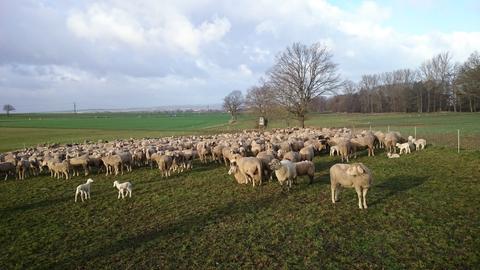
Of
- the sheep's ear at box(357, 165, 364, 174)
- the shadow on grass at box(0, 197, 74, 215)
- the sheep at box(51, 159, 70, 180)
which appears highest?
the sheep's ear at box(357, 165, 364, 174)

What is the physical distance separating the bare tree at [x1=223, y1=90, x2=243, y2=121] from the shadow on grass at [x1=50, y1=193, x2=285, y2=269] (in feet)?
252

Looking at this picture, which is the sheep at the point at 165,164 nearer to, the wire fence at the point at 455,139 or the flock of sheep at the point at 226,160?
the flock of sheep at the point at 226,160

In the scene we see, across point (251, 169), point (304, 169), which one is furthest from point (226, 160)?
point (304, 169)

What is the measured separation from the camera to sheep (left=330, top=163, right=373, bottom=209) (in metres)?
11.0

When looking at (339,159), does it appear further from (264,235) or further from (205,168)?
(264,235)

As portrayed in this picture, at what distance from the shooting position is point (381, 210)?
1070cm

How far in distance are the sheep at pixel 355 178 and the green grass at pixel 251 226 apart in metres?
0.51

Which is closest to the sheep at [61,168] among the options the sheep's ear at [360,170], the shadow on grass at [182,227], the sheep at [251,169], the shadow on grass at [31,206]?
the shadow on grass at [31,206]

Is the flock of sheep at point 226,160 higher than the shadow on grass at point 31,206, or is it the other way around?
the flock of sheep at point 226,160

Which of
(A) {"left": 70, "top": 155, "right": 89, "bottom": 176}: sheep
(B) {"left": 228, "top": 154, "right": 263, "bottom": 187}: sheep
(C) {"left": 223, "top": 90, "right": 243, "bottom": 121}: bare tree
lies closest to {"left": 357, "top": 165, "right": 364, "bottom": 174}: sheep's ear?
(B) {"left": 228, "top": 154, "right": 263, "bottom": 187}: sheep

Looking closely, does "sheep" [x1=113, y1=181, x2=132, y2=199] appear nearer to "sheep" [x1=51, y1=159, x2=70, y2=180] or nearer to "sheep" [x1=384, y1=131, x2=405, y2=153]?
"sheep" [x1=51, y1=159, x2=70, y2=180]

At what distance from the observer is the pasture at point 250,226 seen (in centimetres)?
790

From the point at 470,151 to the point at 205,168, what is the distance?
1539 cm

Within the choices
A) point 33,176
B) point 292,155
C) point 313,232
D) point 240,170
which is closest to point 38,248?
point 313,232
